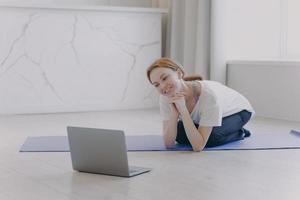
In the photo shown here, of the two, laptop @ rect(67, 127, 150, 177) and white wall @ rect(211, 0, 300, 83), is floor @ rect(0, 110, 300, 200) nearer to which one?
laptop @ rect(67, 127, 150, 177)

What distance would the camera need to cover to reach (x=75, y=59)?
15.7ft

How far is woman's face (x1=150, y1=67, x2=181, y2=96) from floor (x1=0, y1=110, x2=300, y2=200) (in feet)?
1.06

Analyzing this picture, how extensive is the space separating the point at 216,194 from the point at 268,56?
294 centimetres

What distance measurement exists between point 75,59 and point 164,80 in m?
2.36

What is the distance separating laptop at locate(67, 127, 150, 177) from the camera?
219 centimetres

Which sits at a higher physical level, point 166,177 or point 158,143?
point 166,177

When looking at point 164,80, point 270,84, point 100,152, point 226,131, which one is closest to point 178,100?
point 164,80

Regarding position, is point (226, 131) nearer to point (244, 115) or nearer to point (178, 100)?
point (244, 115)

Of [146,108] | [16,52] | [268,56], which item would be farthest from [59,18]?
[268,56]

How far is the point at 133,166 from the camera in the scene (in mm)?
2410

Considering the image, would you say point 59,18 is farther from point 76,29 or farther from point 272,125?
point 272,125

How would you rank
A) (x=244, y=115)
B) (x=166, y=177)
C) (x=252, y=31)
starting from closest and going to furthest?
(x=166, y=177) < (x=244, y=115) < (x=252, y=31)

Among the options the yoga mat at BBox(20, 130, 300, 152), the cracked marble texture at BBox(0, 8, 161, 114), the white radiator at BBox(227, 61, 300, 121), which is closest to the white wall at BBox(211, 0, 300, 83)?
the white radiator at BBox(227, 61, 300, 121)

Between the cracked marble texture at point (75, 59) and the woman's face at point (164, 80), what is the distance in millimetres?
2289
